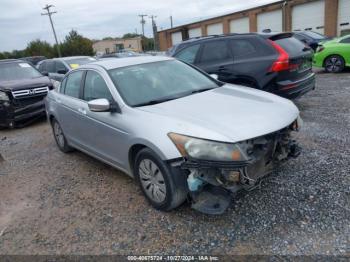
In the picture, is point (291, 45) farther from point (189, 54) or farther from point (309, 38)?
point (309, 38)

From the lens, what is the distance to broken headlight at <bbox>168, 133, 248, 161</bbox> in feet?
9.02

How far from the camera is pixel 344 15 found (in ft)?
85.7

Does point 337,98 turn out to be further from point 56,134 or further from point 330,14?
point 330,14

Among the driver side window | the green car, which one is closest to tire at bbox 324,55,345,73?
the green car

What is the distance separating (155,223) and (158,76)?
1.87m

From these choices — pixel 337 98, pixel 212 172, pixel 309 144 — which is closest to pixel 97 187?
pixel 212 172

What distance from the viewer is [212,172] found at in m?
2.89

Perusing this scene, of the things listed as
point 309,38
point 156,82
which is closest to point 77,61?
point 156,82

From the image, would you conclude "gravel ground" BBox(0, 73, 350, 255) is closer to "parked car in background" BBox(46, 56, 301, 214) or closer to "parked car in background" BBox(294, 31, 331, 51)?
"parked car in background" BBox(46, 56, 301, 214)

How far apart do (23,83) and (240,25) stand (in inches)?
1244

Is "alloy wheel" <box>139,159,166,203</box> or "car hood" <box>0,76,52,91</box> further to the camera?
"car hood" <box>0,76,52,91</box>

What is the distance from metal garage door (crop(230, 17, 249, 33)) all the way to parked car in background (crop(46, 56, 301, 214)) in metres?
32.8

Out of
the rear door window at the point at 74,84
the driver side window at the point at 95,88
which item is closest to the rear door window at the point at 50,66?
the rear door window at the point at 74,84

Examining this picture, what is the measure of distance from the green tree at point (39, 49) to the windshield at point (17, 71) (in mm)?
54260
